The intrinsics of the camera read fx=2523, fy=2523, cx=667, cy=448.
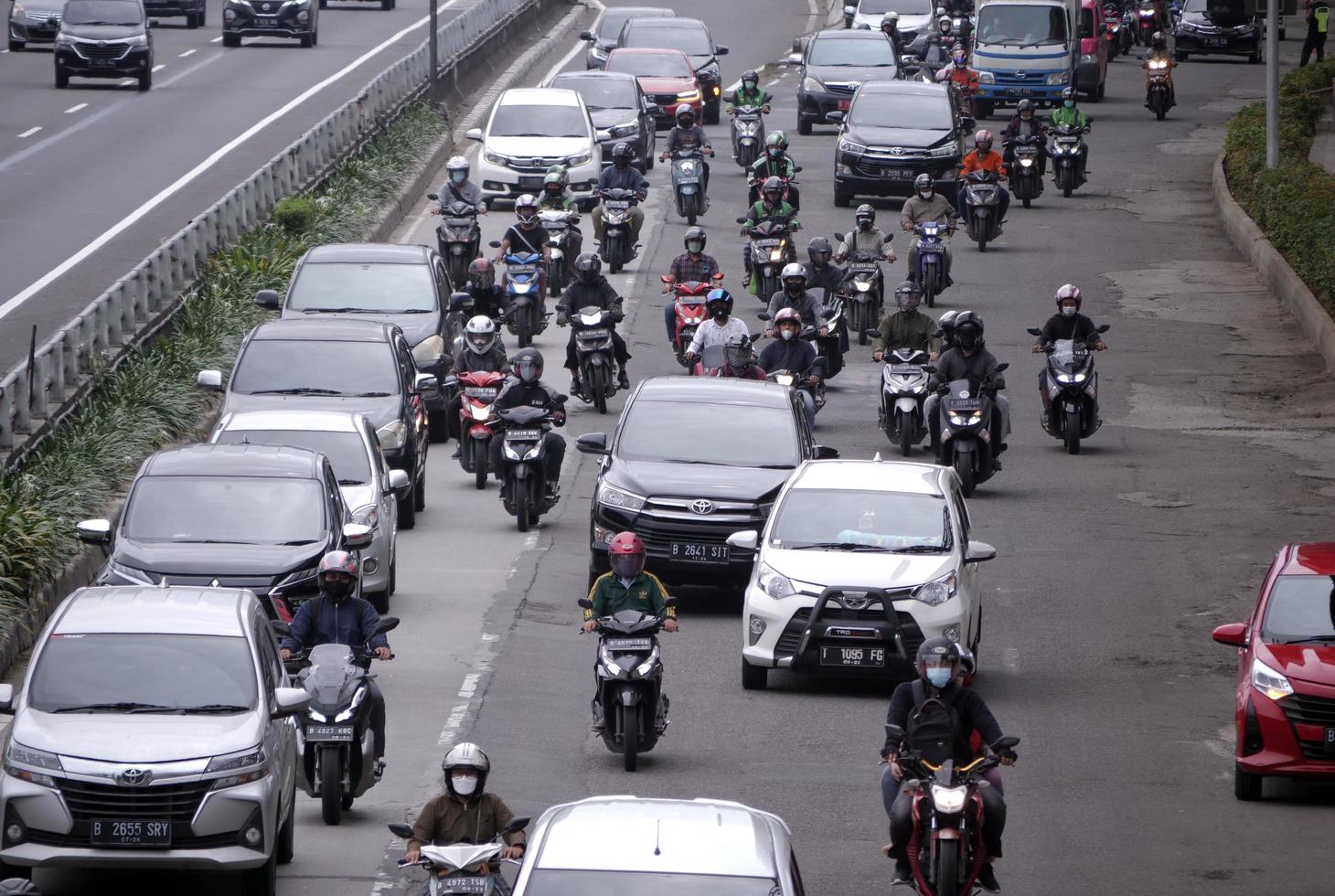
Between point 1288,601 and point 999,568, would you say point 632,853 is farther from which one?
point 999,568

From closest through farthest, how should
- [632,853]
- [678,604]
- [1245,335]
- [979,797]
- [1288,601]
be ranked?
[632,853]
[979,797]
[1288,601]
[678,604]
[1245,335]

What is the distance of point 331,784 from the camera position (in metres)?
14.8

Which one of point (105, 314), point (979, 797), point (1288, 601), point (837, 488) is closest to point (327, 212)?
point (105, 314)

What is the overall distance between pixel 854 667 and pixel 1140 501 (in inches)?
325

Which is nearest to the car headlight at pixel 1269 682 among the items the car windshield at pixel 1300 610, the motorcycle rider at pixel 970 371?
the car windshield at pixel 1300 610

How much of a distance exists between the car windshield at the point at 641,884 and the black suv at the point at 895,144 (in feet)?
109

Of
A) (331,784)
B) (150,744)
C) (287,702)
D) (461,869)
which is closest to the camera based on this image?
(461,869)

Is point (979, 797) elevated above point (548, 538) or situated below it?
above

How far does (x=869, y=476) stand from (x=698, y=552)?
1.84 m

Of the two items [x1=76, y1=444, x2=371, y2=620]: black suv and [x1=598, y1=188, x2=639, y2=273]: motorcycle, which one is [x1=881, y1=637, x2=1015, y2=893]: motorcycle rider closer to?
[x1=76, y1=444, x2=371, y2=620]: black suv

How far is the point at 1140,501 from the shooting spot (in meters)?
25.6

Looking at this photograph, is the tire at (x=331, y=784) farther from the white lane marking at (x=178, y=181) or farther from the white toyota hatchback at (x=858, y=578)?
the white lane marking at (x=178, y=181)

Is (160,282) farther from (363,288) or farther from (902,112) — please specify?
(902,112)

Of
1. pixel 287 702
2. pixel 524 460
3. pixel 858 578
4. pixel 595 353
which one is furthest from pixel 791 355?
pixel 287 702
